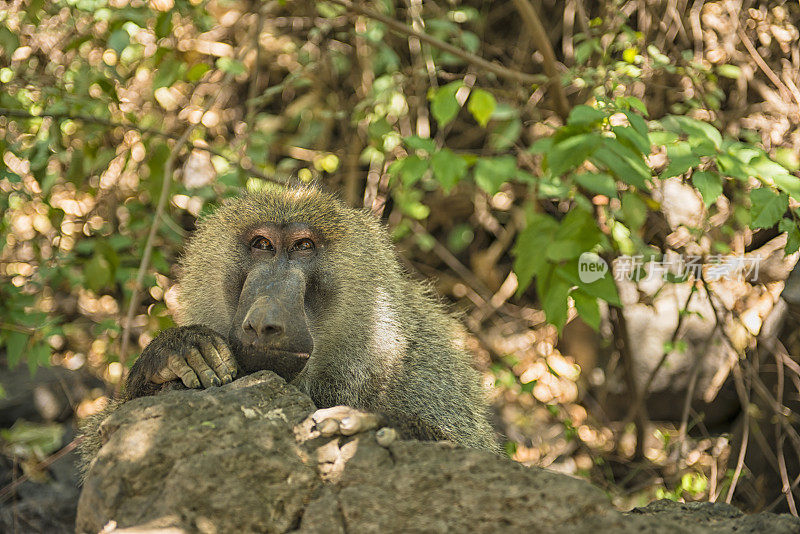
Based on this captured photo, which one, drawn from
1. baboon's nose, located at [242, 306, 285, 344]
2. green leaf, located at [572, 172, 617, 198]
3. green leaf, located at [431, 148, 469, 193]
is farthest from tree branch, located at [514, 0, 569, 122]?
baboon's nose, located at [242, 306, 285, 344]

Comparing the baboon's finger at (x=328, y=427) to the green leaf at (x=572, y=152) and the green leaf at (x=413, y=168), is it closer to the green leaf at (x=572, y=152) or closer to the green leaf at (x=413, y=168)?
the green leaf at (x=572, y=152)

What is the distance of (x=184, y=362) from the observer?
2266 millimetres

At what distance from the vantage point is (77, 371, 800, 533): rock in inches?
65.4

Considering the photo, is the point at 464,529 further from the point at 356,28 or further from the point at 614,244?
the point at 356,28

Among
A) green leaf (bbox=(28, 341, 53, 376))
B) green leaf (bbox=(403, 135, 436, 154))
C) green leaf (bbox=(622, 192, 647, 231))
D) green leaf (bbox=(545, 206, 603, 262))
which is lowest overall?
green leaf (bbox=(28, 341, 53, 376))

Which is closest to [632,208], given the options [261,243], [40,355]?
[261,243]

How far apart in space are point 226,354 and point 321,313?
0.46 m

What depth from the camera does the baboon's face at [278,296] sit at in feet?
7.47

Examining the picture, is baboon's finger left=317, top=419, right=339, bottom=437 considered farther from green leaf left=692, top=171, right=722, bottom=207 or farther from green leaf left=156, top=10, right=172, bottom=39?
green leaf left=156, top=10, right=172, bottom=39

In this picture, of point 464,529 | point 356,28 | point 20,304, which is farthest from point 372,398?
point 356,28

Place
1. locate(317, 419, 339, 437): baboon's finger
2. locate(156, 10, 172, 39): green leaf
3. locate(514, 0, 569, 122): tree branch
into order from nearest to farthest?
locate(317, 419, 339, 437): baboon's finger
locate(156, 10, 172, 39): green leaf
locate(514, 0, 569, 122): tree branch

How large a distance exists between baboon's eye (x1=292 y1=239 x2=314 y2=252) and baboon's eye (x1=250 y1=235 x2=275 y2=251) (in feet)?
0.27

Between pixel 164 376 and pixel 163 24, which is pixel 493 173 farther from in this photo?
pixel 163 24

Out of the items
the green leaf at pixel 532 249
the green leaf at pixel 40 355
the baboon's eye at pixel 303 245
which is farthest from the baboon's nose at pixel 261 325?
the green leaf at pixel 40 355
